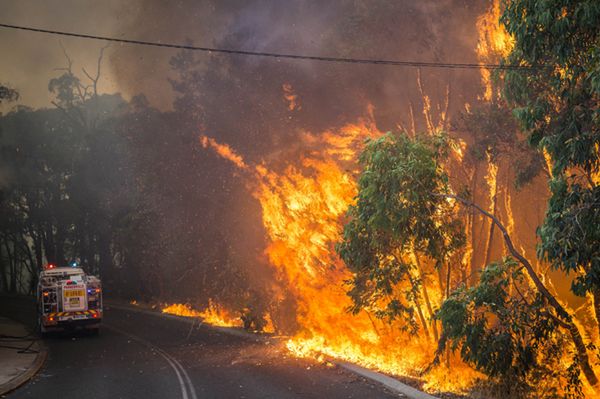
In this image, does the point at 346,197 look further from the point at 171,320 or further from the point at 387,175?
the point at 171,320

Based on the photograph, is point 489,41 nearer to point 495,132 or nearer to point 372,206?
point 495,132

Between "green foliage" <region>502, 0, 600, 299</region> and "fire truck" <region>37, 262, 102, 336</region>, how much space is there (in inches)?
688

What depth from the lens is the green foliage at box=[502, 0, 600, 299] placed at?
7.64 metres

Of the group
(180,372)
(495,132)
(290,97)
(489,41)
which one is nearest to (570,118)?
(495,132)

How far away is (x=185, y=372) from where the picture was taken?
13148mm

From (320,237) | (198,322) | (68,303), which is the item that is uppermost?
(320,237)

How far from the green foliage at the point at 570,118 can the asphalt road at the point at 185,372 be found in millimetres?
4466

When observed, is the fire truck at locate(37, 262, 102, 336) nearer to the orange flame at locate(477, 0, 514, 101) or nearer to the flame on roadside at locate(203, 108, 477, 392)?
the flame on roadside at locate(203, 108, 477, 392)

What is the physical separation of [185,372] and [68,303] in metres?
9.59

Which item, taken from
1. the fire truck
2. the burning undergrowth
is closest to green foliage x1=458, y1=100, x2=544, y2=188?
the burning undergrowth

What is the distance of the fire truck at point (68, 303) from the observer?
67.1 feet

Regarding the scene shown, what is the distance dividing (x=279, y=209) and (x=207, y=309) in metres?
12.3

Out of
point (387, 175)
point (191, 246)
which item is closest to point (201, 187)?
point (191, 246)

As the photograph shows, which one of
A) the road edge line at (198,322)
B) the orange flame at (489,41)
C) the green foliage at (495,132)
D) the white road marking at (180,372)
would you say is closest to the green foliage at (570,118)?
the green foliage at (495,132)
